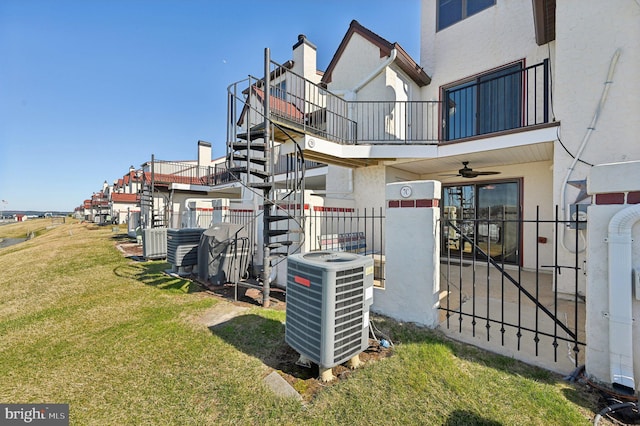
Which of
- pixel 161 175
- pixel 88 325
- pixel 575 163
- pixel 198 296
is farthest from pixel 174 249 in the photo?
pixel 161 175

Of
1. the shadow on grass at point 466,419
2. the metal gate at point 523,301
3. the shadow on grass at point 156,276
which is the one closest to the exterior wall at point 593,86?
the metal gate at point 523,301

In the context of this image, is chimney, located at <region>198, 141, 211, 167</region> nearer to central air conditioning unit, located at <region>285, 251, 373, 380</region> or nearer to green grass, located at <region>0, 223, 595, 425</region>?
green grass, located at <region>0, 223, 595, 425</region>

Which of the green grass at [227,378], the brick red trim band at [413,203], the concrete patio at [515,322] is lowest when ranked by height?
the green grass at [227,378]

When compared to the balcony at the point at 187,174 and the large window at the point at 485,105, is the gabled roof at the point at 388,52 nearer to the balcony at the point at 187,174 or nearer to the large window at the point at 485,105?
the large window at the point at 485,105

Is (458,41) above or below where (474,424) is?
above

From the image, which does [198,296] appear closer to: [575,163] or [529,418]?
[529,418]

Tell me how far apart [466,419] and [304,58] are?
13870mm

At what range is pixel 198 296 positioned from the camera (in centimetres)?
486

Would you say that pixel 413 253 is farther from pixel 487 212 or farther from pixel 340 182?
A: pixel 487 212

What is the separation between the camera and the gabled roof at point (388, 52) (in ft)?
23.7

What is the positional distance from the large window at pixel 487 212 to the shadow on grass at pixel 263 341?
4.96 metres

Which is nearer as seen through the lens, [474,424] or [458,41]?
[474,424]

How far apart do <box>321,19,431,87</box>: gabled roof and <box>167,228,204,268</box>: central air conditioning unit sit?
283 inches

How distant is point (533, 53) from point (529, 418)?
811 centimetres
